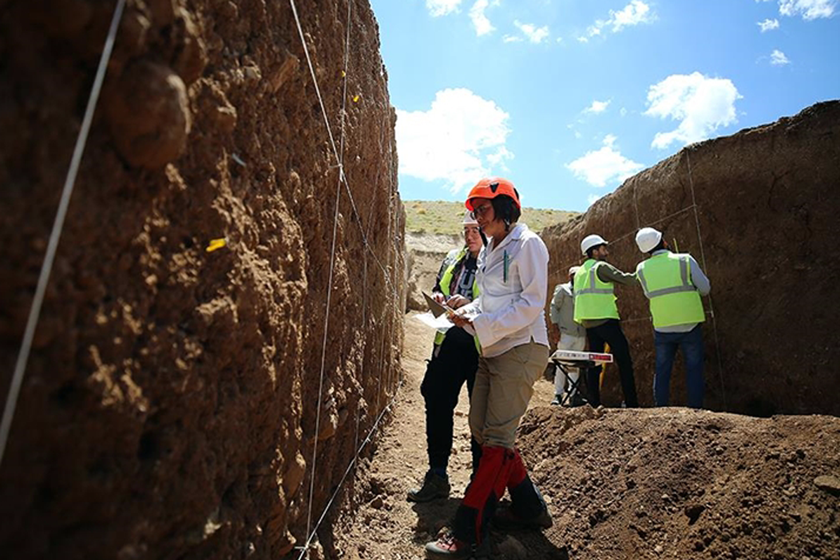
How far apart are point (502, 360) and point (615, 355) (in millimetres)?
3142

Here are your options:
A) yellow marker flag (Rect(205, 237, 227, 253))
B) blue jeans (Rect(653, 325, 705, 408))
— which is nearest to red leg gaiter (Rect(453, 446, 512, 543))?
yellow marker flag (Rect(205, 237, 227, 253))

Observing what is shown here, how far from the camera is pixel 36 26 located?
0.77m

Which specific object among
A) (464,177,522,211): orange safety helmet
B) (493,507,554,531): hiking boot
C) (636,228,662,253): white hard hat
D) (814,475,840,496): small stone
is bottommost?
(493,507,554,531): hiking boot

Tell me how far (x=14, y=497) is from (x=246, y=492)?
704 millimetres

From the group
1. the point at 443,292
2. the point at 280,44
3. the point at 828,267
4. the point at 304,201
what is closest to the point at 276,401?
the point at 304,201

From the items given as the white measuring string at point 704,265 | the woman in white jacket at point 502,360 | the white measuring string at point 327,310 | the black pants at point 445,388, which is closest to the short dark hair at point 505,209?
the woman in white jacket at point 502,360

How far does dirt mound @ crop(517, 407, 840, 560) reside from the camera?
2.30 meters

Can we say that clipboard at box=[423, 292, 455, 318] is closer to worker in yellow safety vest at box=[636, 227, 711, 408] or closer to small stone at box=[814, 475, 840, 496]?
small stone at box=[814, 475, 840, 496]

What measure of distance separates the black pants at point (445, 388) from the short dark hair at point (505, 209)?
84 cm

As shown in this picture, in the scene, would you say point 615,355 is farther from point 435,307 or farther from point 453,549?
point 453,549

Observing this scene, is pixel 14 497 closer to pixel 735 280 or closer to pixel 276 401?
pixel 276 401

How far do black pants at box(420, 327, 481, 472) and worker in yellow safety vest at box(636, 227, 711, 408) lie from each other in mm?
2359

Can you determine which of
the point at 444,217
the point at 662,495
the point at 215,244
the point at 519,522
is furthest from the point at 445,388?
the point at 444,217

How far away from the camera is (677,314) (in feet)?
16.1
